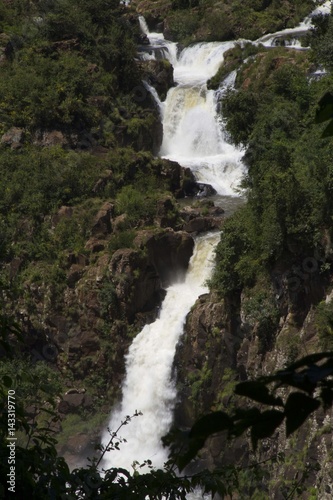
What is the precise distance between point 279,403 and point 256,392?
46mm

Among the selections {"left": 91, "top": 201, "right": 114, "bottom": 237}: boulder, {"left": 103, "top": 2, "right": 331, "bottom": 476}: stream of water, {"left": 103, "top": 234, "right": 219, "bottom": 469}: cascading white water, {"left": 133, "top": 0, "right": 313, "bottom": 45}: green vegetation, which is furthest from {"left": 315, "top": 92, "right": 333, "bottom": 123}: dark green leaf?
{"left": 133, "top": 0, "right": 313, "bottom": 45}: green vegetation

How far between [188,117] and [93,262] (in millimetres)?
9727

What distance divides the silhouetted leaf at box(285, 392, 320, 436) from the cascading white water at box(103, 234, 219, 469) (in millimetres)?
13600

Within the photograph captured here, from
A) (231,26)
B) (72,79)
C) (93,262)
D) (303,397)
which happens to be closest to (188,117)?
(72,79)

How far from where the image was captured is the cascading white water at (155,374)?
14.7 m

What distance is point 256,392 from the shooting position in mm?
1197

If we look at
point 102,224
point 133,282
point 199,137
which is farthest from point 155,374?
point 199,137

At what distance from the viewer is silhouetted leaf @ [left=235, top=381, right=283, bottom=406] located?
3.92ft

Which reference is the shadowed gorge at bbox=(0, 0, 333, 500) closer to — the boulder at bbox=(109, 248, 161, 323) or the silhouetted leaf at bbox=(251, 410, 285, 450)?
the boulder at bbox=(109, 248, 161, 323)

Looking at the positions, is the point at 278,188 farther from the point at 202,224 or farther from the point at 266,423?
the point at 266,423

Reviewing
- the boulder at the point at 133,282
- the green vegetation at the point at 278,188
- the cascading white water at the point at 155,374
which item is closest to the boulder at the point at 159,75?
the green vegetation at the point at 278,188

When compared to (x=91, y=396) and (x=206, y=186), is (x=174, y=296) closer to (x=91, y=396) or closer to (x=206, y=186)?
(x=91, y=396)

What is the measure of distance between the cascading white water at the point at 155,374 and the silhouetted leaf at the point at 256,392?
13572mm

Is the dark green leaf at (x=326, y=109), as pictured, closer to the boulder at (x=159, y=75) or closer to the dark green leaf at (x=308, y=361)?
the dark green leaf at (x=308, y=361)
